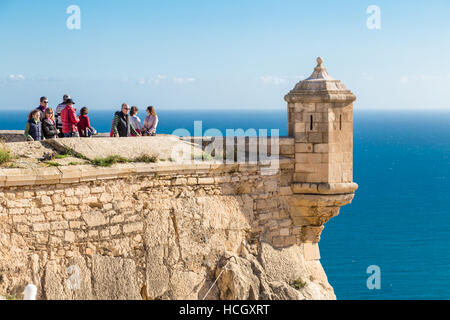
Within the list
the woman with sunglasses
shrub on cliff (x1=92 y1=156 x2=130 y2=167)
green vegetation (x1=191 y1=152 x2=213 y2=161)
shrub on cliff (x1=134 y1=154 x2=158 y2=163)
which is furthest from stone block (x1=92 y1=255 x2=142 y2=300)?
the woman with sunglasses

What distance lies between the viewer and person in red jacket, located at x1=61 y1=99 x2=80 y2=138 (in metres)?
13.5

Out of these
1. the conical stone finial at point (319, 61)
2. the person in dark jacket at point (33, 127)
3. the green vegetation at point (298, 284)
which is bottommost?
the green vegetation at point (298, 284)

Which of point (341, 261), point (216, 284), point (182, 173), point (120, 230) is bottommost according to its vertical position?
point (341, 261)

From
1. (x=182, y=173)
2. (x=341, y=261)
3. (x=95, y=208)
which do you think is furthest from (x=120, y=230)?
(x=341, y=261)

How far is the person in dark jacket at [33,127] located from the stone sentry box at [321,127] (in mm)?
4767

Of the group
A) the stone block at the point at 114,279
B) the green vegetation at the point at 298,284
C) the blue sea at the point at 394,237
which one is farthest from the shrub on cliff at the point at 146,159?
the blue sea at the point at 394,237

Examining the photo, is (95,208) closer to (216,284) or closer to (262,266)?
(216,284)

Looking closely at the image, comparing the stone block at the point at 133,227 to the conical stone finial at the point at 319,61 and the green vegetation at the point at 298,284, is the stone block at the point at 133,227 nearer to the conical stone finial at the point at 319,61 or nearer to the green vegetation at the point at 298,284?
the green vegetation at the point at 298,284

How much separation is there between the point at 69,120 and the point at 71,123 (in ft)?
0.24

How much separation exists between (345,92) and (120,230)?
5083mm

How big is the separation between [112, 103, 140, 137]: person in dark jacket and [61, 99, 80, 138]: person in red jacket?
0.76m

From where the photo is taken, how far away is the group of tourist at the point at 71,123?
1296 centimetres

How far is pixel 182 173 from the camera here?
39.5 feet

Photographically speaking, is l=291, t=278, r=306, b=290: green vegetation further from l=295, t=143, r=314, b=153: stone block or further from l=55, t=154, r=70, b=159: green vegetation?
l=55, t=154, r=70, b=159: green vegetation
